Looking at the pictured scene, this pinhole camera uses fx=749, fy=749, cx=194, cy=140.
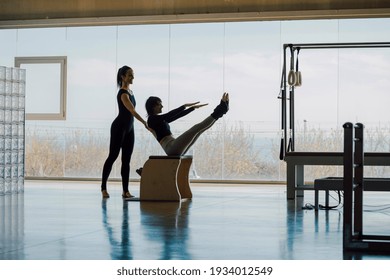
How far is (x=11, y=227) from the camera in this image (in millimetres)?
3730

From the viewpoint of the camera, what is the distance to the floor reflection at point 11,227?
2.81 m

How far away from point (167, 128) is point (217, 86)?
3.68 m

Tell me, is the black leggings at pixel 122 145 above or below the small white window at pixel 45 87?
below

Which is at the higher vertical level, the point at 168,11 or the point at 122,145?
the point at 168,11

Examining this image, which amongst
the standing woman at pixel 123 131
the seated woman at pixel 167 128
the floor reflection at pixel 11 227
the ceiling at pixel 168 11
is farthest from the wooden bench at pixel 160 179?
the ceiling at pixel 168 11

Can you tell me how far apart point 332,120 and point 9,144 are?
429 cm

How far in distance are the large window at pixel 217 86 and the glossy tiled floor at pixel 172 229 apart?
11.6 feet

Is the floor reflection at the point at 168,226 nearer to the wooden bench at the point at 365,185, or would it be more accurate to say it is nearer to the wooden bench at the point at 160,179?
the wooden bench at the point at 160,179

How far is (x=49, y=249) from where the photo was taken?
2.89 m

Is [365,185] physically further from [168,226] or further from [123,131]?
[123,131]

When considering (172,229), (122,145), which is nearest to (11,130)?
(122,145)
